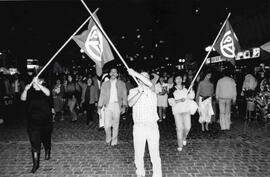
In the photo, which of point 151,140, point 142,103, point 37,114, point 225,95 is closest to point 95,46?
point 37,114

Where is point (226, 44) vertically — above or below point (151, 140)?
above

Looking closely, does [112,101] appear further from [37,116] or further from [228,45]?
[228,45]

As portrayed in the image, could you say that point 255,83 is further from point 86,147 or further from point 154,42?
point 154,42

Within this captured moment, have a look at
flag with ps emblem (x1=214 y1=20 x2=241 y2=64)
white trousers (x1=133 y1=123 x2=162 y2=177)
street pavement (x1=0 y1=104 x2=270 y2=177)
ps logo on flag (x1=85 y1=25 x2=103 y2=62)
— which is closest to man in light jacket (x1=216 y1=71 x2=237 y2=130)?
street pavement (x1=0 y1=104 x2=270 y2=177)

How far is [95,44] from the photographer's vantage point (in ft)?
22.6

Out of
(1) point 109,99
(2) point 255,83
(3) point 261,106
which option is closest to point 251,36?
(2) point 255,83

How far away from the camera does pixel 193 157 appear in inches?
277

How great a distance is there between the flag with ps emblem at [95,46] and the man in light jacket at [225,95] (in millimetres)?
4550

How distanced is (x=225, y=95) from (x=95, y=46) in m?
5.00

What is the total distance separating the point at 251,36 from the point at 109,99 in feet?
53.8

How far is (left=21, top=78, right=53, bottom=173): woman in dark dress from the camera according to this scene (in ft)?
20.3

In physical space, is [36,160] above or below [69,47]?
below

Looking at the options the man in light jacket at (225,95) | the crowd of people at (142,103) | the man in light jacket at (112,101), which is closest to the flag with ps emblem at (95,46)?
the crowd of people at (142,103)

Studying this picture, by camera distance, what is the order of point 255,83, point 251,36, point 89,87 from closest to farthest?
point 89,87
point 255,83
point 251,36
